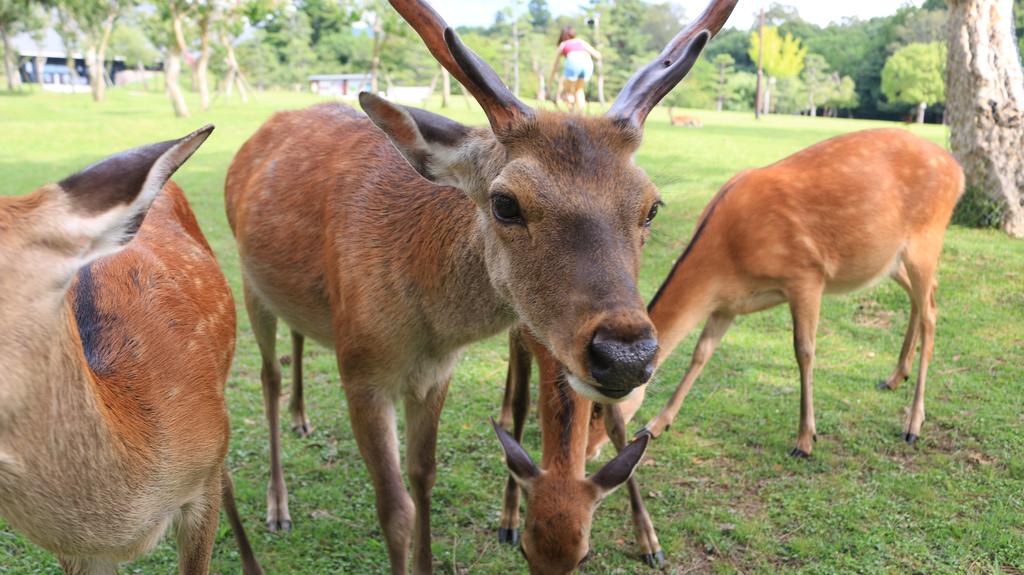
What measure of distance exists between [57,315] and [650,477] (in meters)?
3.45

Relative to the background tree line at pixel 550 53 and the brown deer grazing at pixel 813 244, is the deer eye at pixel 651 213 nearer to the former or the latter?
the brown deer grazing at pixel 813 244

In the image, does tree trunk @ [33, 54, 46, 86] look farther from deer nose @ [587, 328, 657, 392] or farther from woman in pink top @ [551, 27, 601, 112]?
deer nose @ [587, 328, 657, 392]

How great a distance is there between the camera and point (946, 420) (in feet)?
16.7

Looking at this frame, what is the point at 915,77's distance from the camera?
48.3 m

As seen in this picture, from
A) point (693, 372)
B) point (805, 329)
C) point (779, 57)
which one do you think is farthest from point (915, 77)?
point (693, 372)

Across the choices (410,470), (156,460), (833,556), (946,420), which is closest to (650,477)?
(833,556)

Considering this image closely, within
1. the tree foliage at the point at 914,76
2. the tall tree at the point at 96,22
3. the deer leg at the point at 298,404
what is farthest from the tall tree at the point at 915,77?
the deer leg at the point at 298,404

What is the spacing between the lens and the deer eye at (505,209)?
2.50 meters

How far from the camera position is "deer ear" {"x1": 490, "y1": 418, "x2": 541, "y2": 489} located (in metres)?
3.04

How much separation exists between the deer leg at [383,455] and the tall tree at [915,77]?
4906 cm

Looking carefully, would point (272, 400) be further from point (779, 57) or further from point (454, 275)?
point (779, 57)

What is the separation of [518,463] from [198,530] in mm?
1132

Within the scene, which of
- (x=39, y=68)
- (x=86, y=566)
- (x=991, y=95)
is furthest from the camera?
(x=39, y=68)

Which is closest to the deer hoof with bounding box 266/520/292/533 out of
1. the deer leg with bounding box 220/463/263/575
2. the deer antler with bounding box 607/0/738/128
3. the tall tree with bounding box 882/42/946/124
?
the deer leg with bounding box 220/463/263/575
